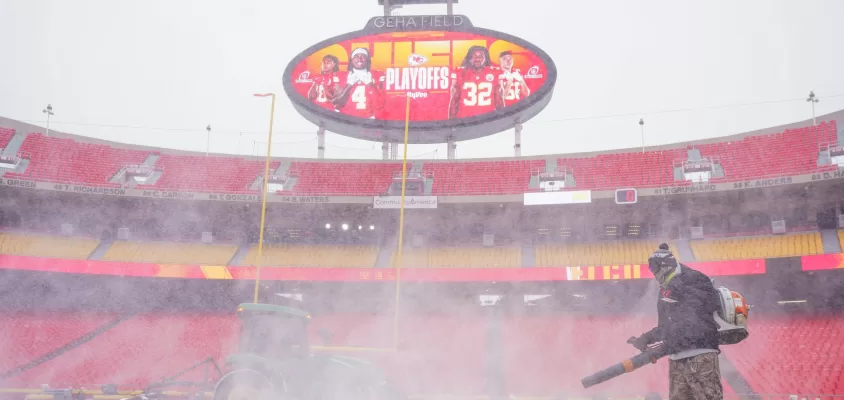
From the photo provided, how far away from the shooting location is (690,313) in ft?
13.6

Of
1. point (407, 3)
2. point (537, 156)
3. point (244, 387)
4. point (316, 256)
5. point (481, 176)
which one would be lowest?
point (244, 387)

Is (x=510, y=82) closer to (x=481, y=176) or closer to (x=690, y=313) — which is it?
(x=481, y=176)

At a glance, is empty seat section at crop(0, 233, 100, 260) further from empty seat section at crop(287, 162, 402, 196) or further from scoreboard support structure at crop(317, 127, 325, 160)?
scoreboard support structure at crop(317, 127, 325, 160)

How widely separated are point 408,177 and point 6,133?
18.2 m

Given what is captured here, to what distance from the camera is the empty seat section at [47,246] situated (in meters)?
21.5

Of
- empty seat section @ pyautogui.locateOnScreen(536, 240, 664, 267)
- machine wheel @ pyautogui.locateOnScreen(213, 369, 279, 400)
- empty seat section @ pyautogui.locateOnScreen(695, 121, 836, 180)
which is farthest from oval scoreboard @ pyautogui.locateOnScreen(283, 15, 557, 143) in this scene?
machine wheel @ pyautogui.locateOnScreen(213, 369, 279, 400)

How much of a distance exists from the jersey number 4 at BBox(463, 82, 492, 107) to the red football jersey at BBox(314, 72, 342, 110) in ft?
19.6

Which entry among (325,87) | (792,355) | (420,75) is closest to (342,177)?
(325,87)

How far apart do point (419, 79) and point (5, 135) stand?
742 inches

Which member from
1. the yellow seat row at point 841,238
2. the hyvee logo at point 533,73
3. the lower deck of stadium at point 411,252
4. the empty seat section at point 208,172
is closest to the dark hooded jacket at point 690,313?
the lower deck of stadium at point 411,252

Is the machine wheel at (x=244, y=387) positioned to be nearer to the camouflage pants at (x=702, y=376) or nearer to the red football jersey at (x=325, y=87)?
the camouflage pants at (x=702, y=376)

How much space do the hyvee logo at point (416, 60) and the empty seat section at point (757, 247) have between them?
1421cm

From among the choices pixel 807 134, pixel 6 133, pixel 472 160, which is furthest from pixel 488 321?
pixel 6 133

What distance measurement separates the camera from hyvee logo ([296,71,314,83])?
88.8ft
